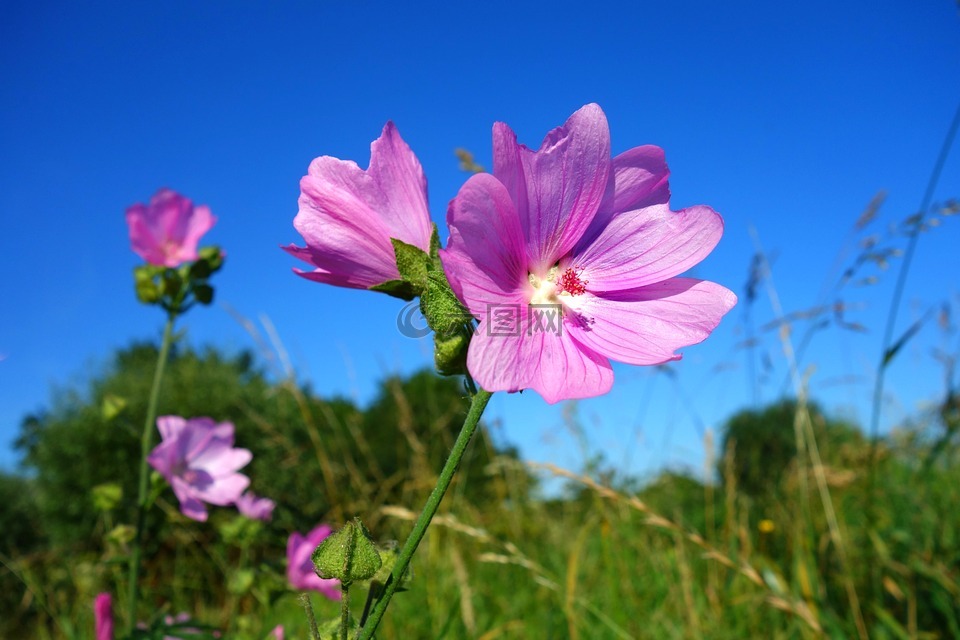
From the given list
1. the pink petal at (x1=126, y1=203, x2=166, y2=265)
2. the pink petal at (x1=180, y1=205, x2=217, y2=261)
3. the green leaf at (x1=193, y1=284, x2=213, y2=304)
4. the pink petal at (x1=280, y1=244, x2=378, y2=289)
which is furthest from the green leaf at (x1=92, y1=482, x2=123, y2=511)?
the pink petal at (x1=280, y1=244, x2=378, y2=289)

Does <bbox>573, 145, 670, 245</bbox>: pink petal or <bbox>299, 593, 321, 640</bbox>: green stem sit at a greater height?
<bbox>573, 145, 670, 245</bbox>: pink petal

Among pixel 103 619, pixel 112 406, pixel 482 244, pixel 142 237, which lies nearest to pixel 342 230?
pixel 482 244

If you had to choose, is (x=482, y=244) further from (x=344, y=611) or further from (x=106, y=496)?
(x=106, y=496)

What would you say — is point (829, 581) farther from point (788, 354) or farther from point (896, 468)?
point (896, 468)

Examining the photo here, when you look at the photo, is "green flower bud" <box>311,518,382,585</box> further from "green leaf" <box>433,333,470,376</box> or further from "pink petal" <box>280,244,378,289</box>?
"pink petal" <box>280,244,378,289</box>

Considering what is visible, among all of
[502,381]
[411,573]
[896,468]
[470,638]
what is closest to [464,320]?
[502,381]

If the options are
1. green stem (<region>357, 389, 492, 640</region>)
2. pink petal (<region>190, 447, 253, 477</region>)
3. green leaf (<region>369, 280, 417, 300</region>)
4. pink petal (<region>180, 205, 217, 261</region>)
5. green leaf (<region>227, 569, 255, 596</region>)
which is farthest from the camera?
pink petal (<region>180, 205, 217, 261</region>)
